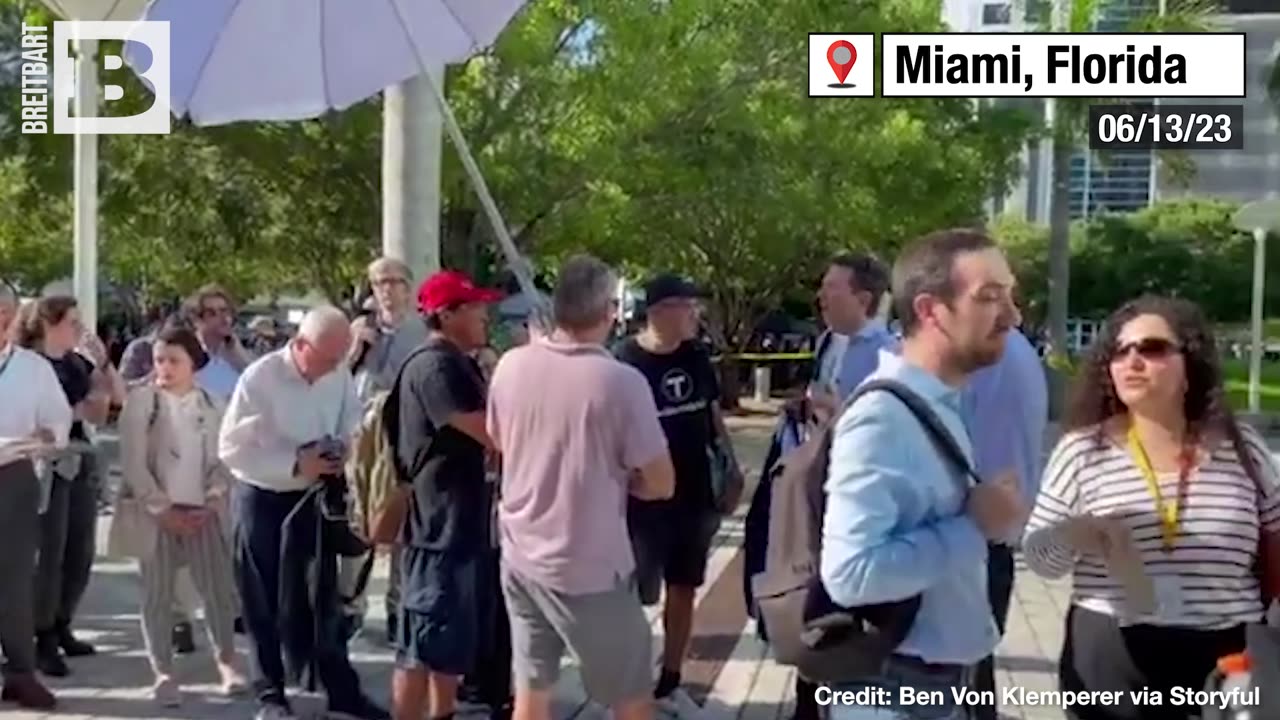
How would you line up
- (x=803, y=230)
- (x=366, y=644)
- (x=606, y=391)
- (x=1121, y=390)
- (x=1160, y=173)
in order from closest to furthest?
(x=1121, y=390)
(x=606, y=391)
(x=366, y=644)
(x=803, y=230)
(x=1160, y=173)

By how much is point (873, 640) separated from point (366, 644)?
5287mm

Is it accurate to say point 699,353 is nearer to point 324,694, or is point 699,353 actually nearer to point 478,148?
point 324,694

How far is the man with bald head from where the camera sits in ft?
20.0

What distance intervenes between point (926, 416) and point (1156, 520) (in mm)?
982

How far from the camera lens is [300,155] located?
1903 cm

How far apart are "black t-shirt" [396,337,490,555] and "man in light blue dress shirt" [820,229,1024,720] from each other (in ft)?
8.32

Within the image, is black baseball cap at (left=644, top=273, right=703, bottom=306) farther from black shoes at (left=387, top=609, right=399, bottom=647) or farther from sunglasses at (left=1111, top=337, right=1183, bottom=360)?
sunglasses at (left=1111, top=337, right=1183, bottom=360)

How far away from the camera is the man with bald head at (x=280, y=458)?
20.0 ft

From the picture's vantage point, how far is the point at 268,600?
20.5 feet

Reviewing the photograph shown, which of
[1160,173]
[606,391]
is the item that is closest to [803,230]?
[1160,173]

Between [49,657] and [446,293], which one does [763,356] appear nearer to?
[49,657]

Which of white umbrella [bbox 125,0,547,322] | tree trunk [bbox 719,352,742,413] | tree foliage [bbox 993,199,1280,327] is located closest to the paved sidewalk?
white umbrella [bbox 125,0,547,322]

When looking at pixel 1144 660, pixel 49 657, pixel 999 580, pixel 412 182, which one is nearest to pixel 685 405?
pixel 999 580

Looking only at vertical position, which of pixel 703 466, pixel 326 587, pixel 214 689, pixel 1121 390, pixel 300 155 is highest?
pixel 300 155
